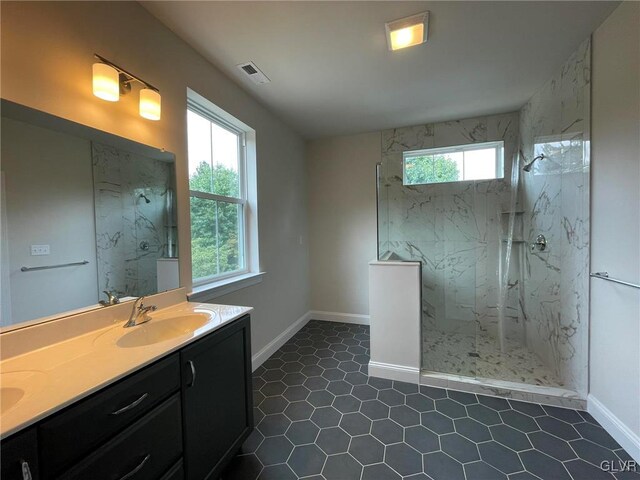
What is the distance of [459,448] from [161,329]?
1.87m

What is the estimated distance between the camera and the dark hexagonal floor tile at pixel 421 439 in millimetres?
1590

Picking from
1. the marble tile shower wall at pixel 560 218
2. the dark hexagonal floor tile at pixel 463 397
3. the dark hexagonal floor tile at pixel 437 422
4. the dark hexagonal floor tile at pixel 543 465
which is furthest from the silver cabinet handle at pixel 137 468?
the marble tile shower wall at pixel 560 218

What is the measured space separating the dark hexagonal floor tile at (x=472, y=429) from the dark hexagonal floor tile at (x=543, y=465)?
0.20 meters

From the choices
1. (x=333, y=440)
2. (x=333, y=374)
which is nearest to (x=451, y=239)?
(x=333, y=374)

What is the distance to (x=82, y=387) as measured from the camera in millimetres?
816

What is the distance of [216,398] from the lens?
4.38 ft

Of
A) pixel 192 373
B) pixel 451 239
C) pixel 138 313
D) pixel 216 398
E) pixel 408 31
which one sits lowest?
pixel 216 398

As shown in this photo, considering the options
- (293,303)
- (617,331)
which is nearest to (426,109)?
(617,331)

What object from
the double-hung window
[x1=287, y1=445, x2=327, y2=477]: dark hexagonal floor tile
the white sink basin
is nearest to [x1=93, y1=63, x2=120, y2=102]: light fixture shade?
the double-hung window

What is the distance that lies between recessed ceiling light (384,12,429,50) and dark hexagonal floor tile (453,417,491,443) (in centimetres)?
260

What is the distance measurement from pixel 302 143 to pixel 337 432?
3.30 metres

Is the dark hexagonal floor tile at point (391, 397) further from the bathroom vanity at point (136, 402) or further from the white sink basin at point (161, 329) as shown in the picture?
the white sink basin at point (161, 329)

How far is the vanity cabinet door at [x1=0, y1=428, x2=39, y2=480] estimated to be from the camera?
24.8 inches

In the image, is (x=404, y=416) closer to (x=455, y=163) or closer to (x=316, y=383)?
(x=316, y=383)
